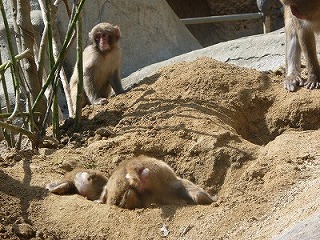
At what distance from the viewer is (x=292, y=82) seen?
28.3 feet

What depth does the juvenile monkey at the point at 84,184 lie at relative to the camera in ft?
20.3

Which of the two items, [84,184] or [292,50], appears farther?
[292,50]

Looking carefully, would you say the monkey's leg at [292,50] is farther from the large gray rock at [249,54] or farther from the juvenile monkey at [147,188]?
the juvenile monkey at [147,188]

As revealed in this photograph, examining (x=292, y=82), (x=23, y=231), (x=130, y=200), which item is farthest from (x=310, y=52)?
(x=23, y=231)

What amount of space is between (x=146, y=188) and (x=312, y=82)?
3.54 meters

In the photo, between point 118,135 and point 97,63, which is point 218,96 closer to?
point 118,135

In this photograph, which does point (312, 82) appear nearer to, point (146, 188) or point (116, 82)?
point (116, 82)

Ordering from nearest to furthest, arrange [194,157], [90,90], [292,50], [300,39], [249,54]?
[194,157] → [300,39] → [292,50] → [90,90] → [249,54]

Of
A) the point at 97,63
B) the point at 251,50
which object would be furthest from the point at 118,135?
the point at 251,50

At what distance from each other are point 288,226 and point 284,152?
1601mm

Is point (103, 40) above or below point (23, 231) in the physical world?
above

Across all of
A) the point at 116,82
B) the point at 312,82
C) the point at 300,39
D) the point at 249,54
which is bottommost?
the point at 249,54

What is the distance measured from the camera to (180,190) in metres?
6.07

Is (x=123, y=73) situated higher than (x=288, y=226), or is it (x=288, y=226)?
(x=288, y=226)
